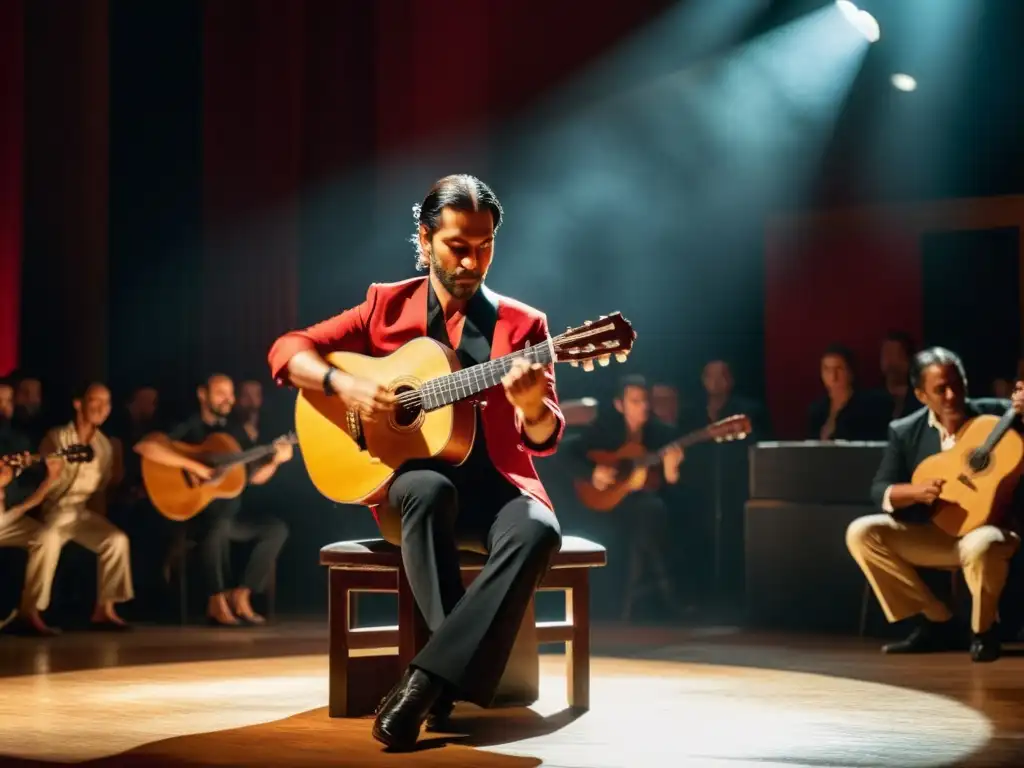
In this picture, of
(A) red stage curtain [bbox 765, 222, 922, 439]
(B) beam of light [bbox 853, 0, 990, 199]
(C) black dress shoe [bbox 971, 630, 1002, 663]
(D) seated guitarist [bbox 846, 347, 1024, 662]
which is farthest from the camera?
(A) red stage curtain [bbox 765, 222, 922, 439]

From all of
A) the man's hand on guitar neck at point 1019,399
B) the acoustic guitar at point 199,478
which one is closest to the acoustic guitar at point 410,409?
the man's hand on guitar neck at point 1019,399

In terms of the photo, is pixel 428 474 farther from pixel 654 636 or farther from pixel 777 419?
pixel 777 419

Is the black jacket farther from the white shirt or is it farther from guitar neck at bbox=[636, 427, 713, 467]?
guitar neck at bbox=[636, 427, 713, 467]

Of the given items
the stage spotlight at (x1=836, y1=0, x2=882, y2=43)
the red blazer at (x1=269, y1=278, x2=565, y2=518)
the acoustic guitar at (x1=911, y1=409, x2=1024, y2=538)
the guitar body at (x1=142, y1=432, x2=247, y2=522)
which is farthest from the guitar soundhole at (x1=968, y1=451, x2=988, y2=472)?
the stage spotlight at (x1=836, y1=0, x2=882, y2=43)

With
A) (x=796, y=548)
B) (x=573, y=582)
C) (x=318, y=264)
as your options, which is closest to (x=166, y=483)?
(x=318, y=264)

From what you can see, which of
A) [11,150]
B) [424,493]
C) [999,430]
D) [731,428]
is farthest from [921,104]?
[424,493]

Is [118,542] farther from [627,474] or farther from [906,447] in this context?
[906,447]

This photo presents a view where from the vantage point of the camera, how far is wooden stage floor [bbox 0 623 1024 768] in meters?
3.29

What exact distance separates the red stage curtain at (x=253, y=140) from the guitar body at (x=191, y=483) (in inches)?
70.4

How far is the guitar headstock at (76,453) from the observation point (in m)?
6.60

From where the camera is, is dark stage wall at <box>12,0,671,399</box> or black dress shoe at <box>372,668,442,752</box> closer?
black dress shoe at <box>372,668,442,752</box>

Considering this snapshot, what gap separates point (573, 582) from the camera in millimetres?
4086

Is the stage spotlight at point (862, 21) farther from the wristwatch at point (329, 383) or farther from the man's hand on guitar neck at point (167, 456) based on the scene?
the wristwatch at point (329, 383)

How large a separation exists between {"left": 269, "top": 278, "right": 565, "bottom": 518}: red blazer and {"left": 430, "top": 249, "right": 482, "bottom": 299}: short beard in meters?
0.09
